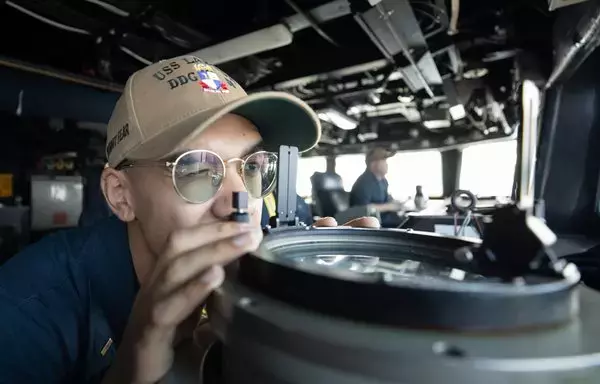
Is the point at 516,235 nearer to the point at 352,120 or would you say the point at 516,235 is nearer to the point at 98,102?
the point at 98,102

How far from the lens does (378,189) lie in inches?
204

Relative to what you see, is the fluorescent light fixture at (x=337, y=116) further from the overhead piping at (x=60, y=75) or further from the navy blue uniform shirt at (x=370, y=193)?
the overhead piping at (x=60, y=75)

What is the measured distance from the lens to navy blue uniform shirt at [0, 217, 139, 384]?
747 millimetres

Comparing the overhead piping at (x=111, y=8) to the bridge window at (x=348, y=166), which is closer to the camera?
the overhead piping at (x=111, y=8)

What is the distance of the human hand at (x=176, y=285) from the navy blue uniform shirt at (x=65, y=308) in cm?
32

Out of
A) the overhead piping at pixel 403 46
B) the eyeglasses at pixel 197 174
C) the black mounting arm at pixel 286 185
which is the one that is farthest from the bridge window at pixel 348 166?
the black mounting arm at pixel 286 185

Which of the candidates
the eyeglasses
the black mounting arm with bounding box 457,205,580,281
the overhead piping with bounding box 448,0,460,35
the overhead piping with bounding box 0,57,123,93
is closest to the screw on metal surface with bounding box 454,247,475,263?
the black mounting arm with bounding box 457,205,580,281

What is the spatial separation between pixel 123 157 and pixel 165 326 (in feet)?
1.62

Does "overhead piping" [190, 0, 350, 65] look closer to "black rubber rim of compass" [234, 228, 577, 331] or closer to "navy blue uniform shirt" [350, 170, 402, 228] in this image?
"black rubber rim of compass" [234, 228, 577, 331]

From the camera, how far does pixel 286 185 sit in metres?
0.64

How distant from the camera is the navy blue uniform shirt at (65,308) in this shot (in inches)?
29.4

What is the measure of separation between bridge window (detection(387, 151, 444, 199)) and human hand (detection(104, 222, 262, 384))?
663cm

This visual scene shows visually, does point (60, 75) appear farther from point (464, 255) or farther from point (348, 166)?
point (348, 166)

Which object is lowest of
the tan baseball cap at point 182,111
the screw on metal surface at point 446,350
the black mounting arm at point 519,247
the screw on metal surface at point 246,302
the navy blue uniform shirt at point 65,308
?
the navy blue uniform shirt at point 65,308
